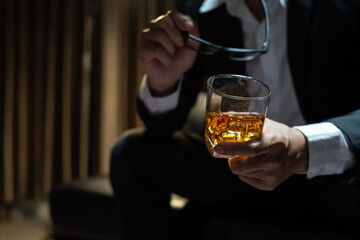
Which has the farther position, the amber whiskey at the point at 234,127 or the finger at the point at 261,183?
the finger at the point at 261,183

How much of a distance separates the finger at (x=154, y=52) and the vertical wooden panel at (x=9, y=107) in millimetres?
1072

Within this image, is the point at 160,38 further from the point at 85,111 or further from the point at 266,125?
the point at 85,111

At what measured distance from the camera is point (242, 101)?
1.28 feet

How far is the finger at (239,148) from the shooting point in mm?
403

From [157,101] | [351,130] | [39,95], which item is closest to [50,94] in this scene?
[39,95]

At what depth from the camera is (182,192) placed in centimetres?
75

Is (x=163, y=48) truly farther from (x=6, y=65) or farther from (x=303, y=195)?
(x=6, y=65)

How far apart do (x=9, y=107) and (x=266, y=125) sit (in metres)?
1.34

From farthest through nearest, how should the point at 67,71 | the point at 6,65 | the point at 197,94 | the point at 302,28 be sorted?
the point at 67,71, the point at 6,65, the point at 197,94, the point at 302,28

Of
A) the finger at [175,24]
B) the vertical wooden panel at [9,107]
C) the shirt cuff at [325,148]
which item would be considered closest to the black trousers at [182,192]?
the shirt cuff at [325,148]

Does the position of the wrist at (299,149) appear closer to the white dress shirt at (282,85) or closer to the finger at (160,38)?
the white dress shirt at (282,85)

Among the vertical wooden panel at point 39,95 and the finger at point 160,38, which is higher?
the finger at point 160,38

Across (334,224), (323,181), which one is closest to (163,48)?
(323,181)

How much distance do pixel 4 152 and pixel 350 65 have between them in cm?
140
